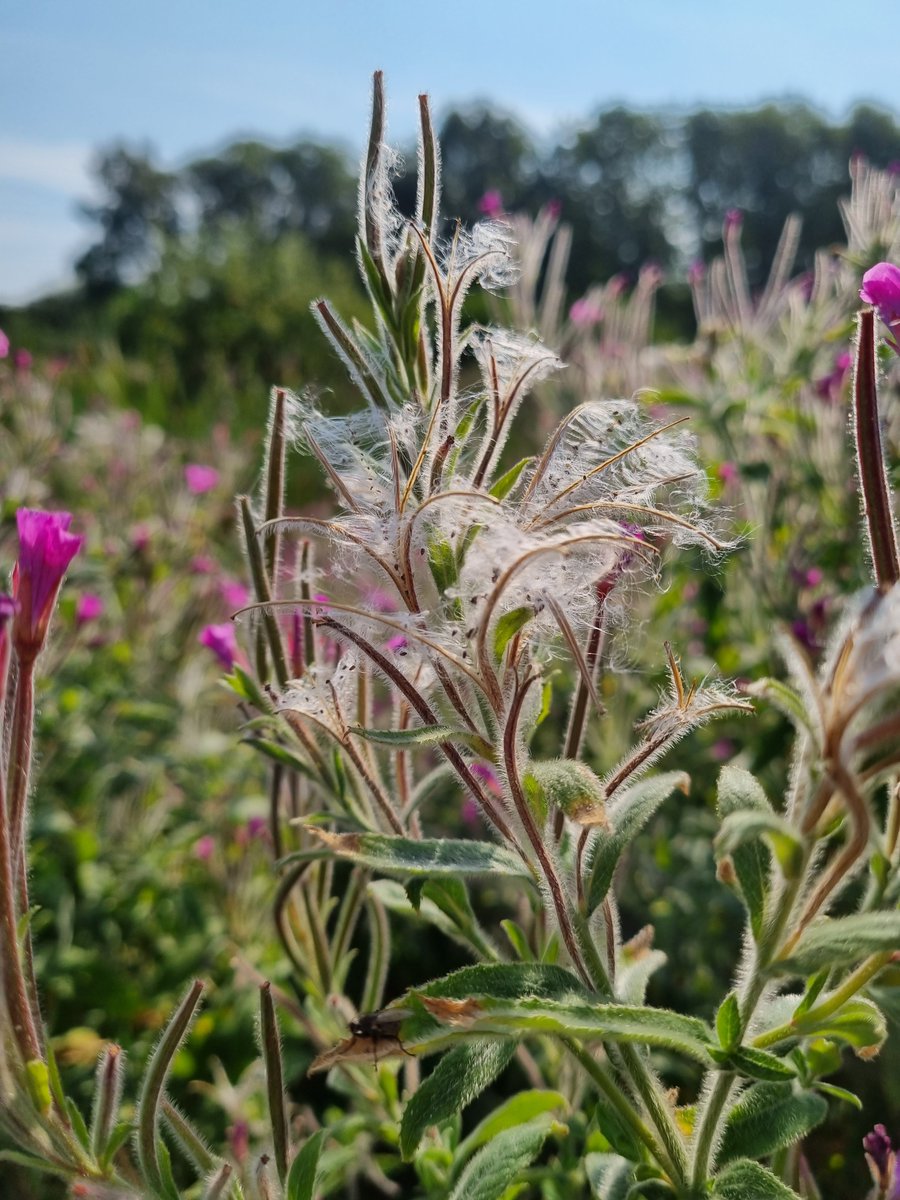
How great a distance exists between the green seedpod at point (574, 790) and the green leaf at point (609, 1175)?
411mm

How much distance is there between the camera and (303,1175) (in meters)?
0.96

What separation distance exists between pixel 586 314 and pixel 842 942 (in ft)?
11.9

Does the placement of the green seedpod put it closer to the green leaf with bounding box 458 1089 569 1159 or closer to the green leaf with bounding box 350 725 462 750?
the green leaf with bounding box 350 725 462 750

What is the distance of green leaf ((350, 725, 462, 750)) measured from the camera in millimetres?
775

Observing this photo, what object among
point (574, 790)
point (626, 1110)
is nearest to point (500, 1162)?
point (626, 1110)

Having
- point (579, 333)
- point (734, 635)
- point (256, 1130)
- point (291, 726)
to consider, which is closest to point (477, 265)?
point (291, 726)

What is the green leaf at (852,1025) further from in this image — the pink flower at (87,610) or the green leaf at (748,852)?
the pink flower at (87,610)

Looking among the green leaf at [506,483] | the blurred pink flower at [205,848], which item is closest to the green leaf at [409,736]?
the green leaf at [506,483]

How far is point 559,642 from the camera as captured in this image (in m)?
1.04

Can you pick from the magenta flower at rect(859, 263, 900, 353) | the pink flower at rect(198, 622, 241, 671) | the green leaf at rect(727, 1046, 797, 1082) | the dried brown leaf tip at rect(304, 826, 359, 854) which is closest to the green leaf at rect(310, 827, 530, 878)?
the dried brown leaf tip at rect(304, 826, 359, 854)

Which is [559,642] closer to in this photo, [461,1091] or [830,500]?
[461,1091]

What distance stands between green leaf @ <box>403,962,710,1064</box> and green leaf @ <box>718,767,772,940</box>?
0.34 ft

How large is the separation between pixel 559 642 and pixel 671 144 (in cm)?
4345

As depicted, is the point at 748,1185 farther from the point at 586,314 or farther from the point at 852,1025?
the point at 586,314
